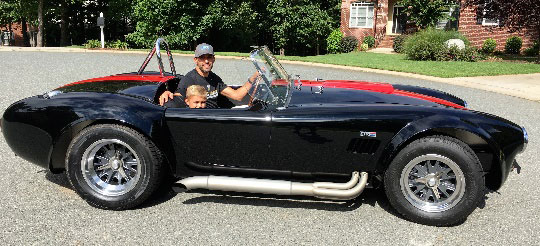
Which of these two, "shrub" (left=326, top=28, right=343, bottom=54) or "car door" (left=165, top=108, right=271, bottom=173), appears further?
"shrub" (left=326, top=28, right=343, bottom=54)

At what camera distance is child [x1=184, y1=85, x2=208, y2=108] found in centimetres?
382

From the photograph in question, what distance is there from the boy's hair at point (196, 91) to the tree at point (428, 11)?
22.6 metres

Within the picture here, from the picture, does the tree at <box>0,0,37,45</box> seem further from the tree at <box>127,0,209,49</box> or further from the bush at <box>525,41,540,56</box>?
the bush at <box>525,41,540,56</box>

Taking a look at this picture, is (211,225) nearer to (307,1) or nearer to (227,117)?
(227,117)

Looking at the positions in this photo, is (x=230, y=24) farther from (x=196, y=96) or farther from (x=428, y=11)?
(x=196, y=96)

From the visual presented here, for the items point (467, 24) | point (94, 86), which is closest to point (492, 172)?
point (94, 86)

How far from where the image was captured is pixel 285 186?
346cm

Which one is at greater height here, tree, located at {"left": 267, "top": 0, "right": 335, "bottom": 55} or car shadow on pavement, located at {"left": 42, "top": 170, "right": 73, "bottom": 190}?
tree, located at {"left": 267, "top": 0, "right": 335, "bottom": 55}

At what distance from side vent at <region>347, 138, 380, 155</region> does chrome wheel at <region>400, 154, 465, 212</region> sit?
0.97ft

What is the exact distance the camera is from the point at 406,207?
11.4ft

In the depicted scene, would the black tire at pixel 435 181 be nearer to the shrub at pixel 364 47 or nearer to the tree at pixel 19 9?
the shrub at pixel 364 47

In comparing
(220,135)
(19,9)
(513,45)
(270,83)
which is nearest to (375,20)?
(513,45)

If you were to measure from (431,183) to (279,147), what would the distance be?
124 centimetres

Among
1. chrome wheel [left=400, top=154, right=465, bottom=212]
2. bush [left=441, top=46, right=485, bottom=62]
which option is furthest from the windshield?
bush [left=441, top=46, right=485, bottom=62]
